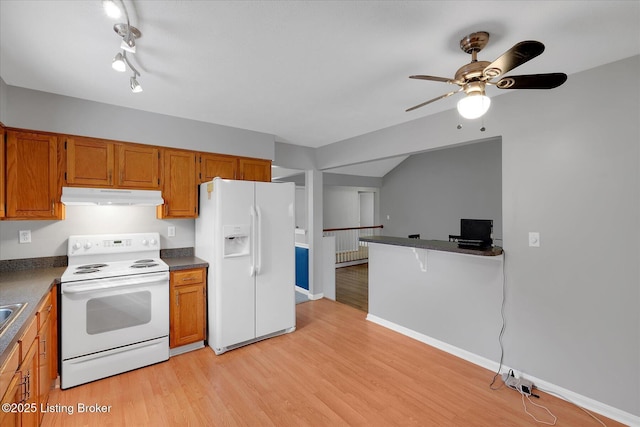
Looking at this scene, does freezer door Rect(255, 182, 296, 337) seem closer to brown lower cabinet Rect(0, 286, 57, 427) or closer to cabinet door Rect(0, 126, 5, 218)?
brown lower cabinet Rect(0, 286, 57, 427)

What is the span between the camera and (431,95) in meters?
2.76

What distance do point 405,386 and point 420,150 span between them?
8.01 feet

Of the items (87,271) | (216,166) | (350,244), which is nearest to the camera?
(87,271)

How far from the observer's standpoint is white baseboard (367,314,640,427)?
Answer: 2129 millimetres

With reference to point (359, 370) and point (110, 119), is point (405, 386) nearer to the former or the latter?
point (359, 370)

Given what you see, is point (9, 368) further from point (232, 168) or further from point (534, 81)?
point (534, 81)

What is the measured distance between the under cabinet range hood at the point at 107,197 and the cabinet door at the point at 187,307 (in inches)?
32.3

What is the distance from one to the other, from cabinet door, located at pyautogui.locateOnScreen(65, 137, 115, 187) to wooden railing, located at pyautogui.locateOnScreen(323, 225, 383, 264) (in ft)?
17.8

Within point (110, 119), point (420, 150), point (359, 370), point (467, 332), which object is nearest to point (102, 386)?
point (359, 370)

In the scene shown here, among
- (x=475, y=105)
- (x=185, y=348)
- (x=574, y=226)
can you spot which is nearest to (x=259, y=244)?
(x=185, y=348)

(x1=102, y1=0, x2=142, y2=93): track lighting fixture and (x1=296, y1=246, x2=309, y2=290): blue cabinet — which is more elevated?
(x1=102, y1=0, x2=142, y2=93): track lighting fixture

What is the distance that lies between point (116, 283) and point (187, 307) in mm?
725

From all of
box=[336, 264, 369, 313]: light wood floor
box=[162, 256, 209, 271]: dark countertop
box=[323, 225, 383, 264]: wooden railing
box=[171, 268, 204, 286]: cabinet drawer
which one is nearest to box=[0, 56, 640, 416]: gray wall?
box=[162, 256, 209, 271]: dark countertop

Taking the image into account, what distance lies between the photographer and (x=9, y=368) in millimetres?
1283
